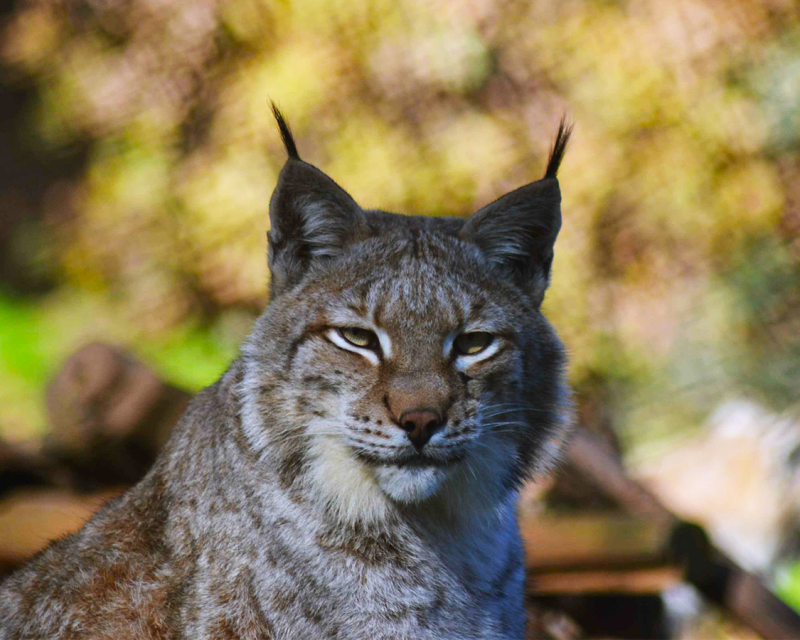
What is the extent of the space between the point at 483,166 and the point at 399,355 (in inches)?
192

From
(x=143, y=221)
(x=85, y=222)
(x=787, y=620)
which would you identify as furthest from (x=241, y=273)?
(x=787, y=620)

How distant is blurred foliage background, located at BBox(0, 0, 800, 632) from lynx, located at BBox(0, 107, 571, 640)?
382cm

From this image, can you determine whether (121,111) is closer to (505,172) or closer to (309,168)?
(505,172)

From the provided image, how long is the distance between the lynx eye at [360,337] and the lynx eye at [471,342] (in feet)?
0.83

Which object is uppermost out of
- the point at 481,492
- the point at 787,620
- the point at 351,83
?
the point at 351,83

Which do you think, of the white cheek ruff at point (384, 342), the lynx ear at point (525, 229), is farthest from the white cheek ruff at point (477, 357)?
the lynx ear at point (525, 229)

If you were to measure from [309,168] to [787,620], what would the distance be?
335 centimetres

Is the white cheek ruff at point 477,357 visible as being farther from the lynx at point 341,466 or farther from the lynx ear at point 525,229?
the lynx ear at point 525,229

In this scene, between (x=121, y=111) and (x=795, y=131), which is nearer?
(x=795, y=131)

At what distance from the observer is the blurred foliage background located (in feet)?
23.3

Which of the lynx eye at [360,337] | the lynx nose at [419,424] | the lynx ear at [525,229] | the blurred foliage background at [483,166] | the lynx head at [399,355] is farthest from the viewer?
the blurred foliage background at [483,166]

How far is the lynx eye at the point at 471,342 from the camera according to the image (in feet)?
9.25

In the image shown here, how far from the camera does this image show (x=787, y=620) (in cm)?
448

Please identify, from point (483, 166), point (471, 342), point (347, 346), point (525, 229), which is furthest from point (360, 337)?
point (483, 166)
